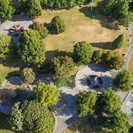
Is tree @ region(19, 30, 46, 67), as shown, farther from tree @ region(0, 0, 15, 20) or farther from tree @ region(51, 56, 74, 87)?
tree @ region(0, 0, 15, 20)

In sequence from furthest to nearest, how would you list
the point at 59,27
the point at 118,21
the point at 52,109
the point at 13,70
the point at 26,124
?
the point at 118,21, the point at 59,27, the point at 13,70, the point at 52,109, the point at 26,124

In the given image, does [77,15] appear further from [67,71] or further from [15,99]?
[15,99]

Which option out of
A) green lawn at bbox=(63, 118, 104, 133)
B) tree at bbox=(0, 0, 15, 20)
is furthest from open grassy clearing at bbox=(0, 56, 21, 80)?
green lawn at bbox=(63, 118, 104, 133)

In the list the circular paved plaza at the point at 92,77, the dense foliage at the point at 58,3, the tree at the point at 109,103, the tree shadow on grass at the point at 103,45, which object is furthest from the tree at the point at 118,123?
the dense foliage at the point at 58,3

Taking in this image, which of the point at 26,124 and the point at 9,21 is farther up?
the point at 9,21

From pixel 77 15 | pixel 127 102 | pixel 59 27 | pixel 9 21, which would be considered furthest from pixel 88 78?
pixel 9 21

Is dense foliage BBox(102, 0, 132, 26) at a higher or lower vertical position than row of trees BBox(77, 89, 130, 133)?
higher
